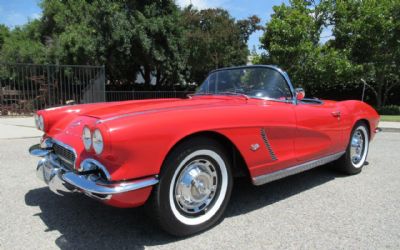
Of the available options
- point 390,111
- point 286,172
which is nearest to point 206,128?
point 286,172

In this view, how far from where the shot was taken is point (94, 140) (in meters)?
2.46

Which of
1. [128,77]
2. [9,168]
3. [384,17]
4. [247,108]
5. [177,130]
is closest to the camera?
[177,130]

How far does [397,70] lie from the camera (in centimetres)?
1620

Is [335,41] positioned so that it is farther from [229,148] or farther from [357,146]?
[229,148]

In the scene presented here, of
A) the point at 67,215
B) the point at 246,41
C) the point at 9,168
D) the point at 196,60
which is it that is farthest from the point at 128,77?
the point at 67,215

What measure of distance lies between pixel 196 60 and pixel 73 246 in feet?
62.0

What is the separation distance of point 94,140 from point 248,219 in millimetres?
1610

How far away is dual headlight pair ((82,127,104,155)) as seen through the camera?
7.89ft

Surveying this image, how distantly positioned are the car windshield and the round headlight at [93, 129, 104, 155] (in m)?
1.86

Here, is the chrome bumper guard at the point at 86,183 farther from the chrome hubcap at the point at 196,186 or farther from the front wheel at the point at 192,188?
the chrome hubcap at the point at 196,186

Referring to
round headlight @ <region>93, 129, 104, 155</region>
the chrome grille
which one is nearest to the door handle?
round headlight @ <region>93, 129, 104, 155</region>

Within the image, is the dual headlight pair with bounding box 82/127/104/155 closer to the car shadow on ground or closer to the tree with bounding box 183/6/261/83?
the car shadow on ground

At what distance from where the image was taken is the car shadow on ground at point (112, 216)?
8.86ft

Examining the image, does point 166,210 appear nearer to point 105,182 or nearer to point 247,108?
point 105,182
